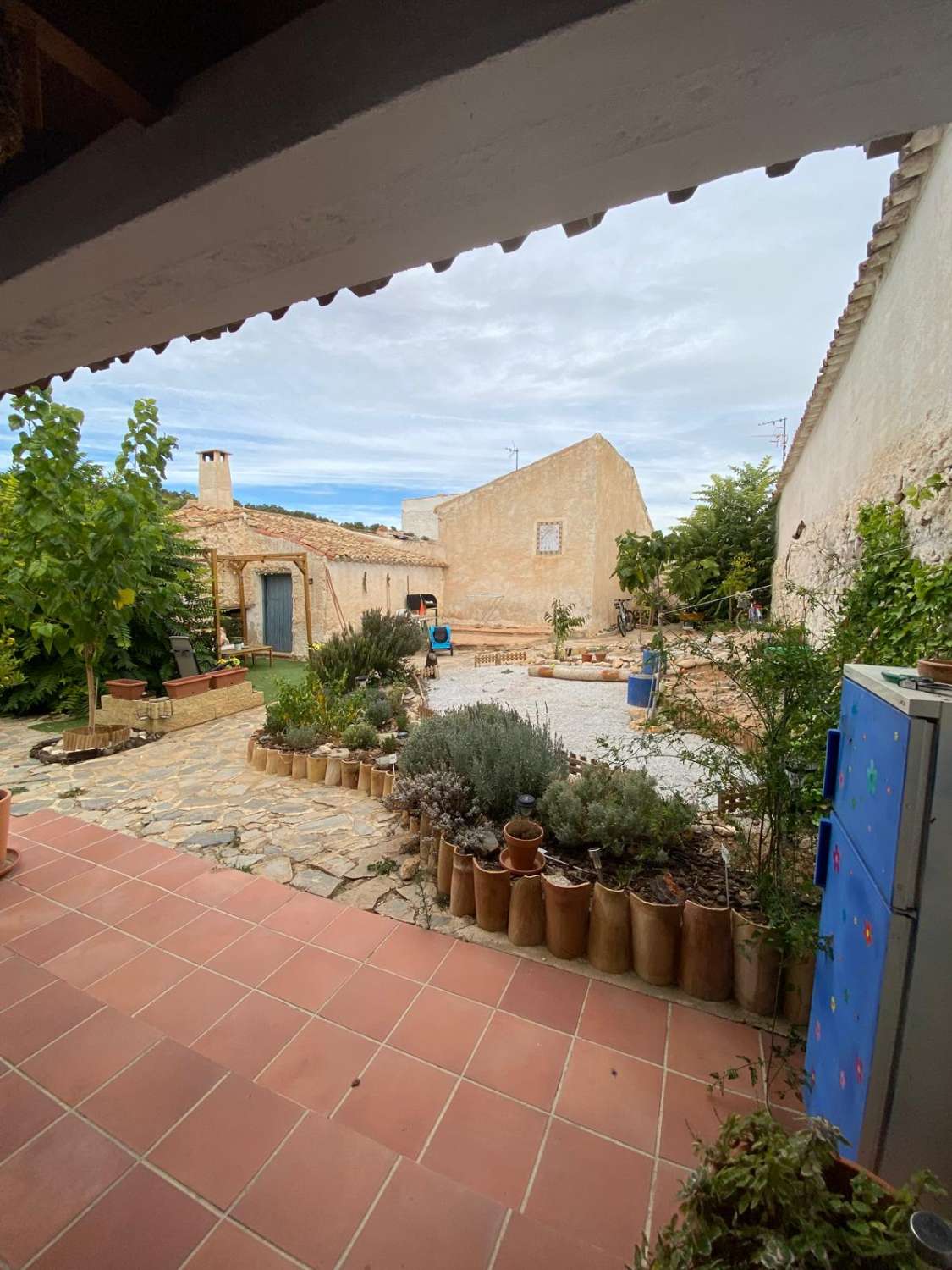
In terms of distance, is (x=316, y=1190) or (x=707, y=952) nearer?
(x=316, y=1190)

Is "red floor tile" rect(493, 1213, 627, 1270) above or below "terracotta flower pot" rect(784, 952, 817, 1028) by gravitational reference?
below

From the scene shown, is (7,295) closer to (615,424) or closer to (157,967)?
(157,967)

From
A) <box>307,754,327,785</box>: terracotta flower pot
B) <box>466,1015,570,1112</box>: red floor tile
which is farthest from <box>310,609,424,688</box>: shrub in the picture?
<box>466,1015,570,1112</box>: red floor tile

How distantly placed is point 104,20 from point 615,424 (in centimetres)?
1927

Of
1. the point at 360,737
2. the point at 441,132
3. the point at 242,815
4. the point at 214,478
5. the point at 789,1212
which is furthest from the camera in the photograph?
the point at 214,478

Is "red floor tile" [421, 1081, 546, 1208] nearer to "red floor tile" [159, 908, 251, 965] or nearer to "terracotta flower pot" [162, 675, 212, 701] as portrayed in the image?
"red floor tile" [159, 908, 251, 965]

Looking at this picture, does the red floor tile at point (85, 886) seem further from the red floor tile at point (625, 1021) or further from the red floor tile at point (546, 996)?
the red floor tile at point (625, 1021)

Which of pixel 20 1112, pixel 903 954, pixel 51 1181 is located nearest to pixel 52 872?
pixel 20 1112

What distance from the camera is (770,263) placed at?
3.39 m

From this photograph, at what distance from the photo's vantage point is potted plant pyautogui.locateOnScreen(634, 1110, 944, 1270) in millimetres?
798

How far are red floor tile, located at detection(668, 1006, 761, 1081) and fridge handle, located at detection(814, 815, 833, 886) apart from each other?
0.87m

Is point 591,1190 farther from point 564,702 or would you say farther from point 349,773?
point 564,702

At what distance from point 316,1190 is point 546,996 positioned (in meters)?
1.10

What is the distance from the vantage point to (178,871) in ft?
10.8
